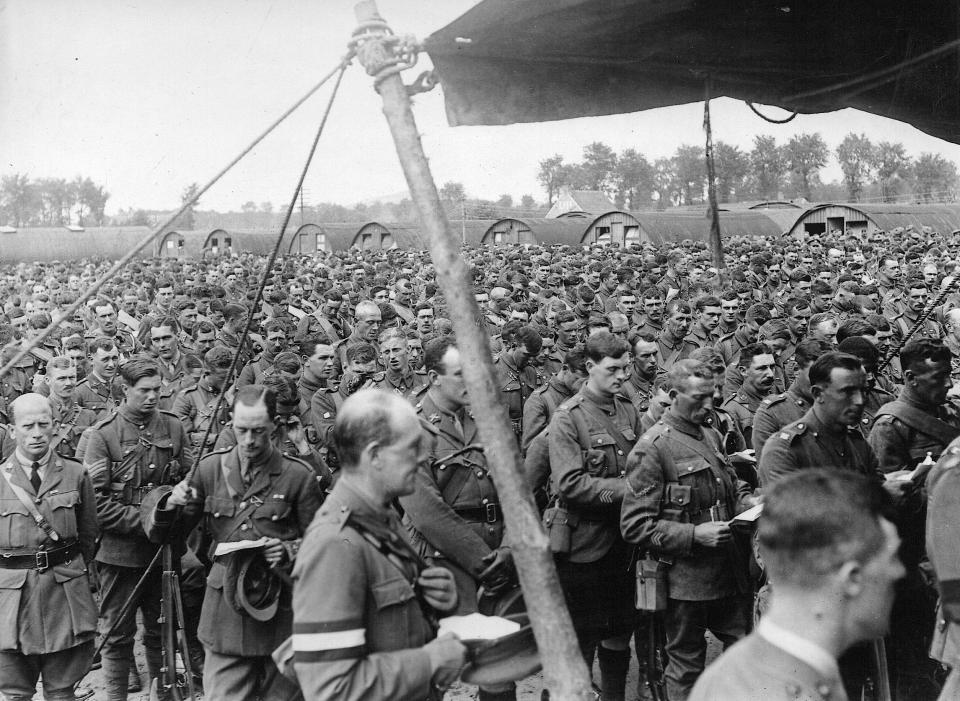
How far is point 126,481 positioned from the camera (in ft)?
17.6

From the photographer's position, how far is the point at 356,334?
977 centimetres

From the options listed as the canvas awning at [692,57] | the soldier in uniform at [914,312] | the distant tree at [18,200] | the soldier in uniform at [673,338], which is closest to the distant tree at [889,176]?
the soldier in uniform at [914,312]

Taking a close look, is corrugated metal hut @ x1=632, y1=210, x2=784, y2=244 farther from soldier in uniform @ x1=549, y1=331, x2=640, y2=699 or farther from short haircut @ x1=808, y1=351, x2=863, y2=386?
short haircut @ x1=808, y1=351, x2=863, y2=386

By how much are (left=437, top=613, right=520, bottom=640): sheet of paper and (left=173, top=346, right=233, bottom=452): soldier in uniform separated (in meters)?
4.38

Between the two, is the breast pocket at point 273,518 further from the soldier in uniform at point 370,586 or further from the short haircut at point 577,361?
the short haircut at point 577,361

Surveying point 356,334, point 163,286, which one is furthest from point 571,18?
point 163,286

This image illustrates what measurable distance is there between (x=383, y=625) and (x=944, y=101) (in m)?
4.29

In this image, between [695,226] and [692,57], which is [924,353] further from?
[695,226]

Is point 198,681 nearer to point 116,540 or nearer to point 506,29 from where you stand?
point 116,540

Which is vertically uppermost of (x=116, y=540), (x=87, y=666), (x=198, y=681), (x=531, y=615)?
(x=531, y=615)

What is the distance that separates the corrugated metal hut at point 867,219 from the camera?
3241 centimetres

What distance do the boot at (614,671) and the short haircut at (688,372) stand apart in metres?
1.78

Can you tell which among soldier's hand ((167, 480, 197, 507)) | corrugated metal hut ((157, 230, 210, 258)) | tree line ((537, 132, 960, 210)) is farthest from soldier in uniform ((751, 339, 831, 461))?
corrugated metal hut ((157, 230, 210, 258))

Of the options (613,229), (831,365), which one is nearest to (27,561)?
(831,365)
